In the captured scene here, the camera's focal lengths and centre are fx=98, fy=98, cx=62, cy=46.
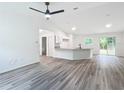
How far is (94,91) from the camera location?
2.46 m

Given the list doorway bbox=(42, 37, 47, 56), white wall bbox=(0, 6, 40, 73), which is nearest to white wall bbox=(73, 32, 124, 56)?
doorway bbox=(42, 37, 47, 56)

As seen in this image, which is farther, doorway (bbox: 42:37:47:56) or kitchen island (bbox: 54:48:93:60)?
doorway (bbox: 42:37:47:56)

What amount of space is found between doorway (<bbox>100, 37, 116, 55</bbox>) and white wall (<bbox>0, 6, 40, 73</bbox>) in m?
7.17

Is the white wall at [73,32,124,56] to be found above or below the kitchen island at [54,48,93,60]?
above

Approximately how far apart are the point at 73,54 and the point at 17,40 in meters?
3.66

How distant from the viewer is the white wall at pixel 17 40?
13.1 ft

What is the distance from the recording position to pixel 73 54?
6.71 m

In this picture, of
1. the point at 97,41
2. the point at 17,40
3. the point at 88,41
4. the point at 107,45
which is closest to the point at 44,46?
the point at 17,40

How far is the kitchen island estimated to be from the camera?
675 centimetres

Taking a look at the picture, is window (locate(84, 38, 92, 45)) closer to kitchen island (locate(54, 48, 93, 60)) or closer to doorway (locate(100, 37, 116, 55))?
doorway (locate(100, 37, 116, 55))

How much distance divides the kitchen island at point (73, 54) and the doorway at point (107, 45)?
3622 millimetres

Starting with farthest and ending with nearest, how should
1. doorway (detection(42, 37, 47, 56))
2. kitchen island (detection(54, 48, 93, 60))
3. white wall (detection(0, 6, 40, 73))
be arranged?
doorway (detection(42, 37, 47, 56))
kitchen island (detection(54, 48, 93, 60))
white wall (detection(0, 6, 40, 73))

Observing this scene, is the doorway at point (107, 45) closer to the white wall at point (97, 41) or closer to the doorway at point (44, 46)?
the white wall at point (97, 41)

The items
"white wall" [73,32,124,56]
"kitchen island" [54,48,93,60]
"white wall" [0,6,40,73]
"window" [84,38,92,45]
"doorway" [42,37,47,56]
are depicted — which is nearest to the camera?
"white wall" [0,6,40,73]
